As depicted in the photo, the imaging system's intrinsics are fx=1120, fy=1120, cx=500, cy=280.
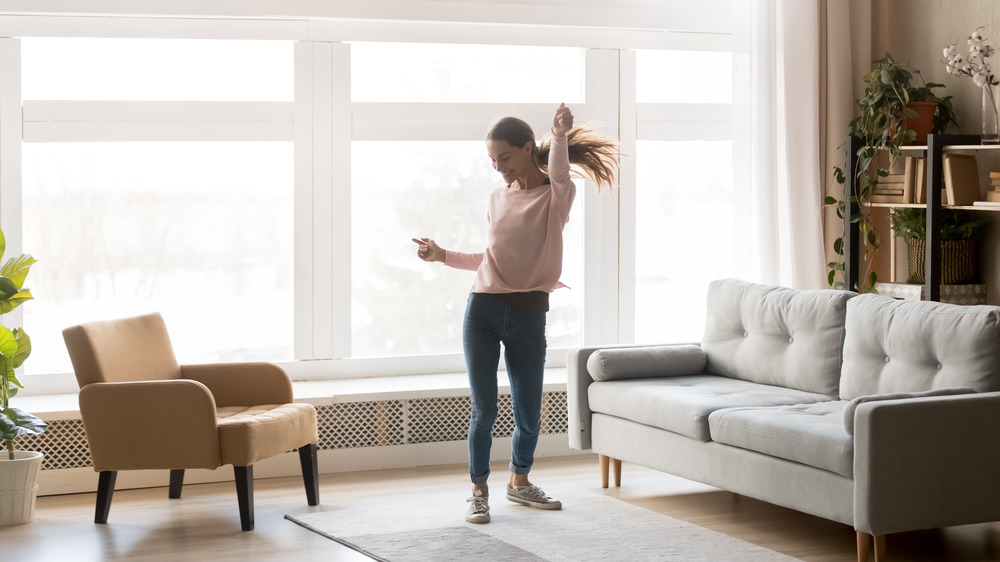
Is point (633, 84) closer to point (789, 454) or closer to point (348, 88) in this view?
point (348, 88)

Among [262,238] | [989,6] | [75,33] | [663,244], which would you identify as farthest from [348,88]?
[989,6]

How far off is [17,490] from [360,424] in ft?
4.86

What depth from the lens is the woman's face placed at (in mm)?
3959

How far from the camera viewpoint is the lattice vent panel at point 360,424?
5027mm

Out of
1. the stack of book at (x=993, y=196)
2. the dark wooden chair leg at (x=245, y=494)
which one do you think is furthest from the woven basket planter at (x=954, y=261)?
the dark wooden chair leg at (x=245, y=494)

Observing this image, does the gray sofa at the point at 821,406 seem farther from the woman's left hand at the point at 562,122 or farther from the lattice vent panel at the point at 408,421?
the woman's left hand at the point at 562,122

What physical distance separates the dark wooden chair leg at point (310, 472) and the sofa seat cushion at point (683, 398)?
3.82 feet

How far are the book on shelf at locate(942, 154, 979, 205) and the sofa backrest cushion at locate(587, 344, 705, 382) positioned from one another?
1.36 meters

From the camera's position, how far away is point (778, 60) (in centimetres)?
556

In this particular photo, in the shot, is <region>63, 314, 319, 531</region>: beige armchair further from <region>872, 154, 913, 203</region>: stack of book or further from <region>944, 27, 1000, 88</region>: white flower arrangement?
<region>944, 27, 1000, 88</region>: white flower arrangement

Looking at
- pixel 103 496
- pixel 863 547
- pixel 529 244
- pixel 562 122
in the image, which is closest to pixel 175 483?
pixel 103 496

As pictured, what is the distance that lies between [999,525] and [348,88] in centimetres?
336

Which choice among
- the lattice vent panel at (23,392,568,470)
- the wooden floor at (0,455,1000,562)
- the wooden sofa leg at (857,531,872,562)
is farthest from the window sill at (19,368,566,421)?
the wooden sofa leg at (857,531,872,562)

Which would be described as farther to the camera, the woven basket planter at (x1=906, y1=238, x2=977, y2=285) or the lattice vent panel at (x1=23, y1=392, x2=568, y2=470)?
the woven basket planter at (x1=906, y1=238, x2=977, y2=285)
